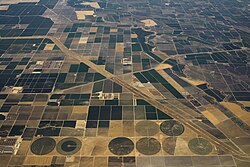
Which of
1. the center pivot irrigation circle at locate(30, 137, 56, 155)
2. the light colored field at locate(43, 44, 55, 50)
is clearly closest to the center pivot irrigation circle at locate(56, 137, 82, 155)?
the center pivot irrigation circle at locate(30, 137, 56, 155)

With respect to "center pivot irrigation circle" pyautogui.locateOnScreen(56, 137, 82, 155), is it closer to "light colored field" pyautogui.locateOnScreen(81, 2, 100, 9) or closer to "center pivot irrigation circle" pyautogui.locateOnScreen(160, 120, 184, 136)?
"center pivot irrigation circle" pyautogui.locateOnScreen(160, 120, 184, 136)

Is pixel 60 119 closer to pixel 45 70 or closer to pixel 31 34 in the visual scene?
pixel 45 70

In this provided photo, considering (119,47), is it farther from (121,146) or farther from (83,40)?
(121,146)

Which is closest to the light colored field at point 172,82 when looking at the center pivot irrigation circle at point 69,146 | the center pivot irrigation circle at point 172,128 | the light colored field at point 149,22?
the center pivot irrigation circle at point 172,128

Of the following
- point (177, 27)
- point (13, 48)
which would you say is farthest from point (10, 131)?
point (177, 27)

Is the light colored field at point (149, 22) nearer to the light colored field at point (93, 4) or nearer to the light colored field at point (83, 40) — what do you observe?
the light colored field at point (83, 40)
